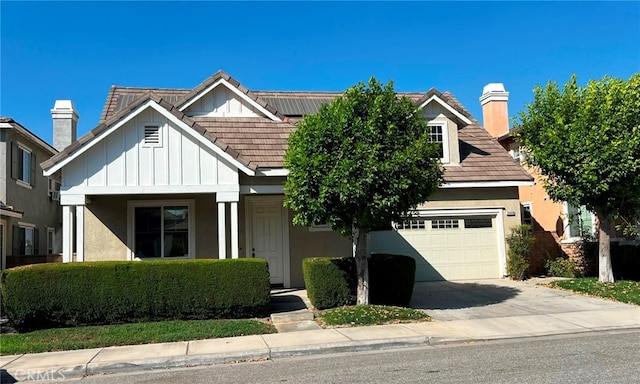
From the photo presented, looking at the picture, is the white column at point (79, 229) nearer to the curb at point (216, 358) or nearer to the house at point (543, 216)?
the curb at point (216, 358)

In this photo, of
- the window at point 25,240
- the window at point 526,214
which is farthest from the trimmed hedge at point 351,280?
the window at point 25,240

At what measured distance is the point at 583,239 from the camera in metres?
16.9

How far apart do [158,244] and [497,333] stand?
9029 millimetres

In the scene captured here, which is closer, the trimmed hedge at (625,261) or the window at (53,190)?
the trimmed hedge at (625,261)

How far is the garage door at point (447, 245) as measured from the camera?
16172 mm

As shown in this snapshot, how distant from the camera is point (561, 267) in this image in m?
16.7

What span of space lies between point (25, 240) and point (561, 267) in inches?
720

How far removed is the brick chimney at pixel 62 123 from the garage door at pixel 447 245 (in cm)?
1337

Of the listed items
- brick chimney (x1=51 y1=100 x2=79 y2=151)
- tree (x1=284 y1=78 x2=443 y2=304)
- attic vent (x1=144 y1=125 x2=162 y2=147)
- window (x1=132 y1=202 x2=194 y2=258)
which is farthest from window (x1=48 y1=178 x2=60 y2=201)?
tree (x1=284 y1=78 x2=443 y2=304)

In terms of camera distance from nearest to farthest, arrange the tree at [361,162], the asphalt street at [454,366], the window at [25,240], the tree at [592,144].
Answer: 1. the asphalt street at [454,366]
2. the tree at [361,162]
3. the tree at [592,144]
4. the window at [25,240]

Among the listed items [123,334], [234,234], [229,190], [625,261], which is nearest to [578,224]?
[625,261]

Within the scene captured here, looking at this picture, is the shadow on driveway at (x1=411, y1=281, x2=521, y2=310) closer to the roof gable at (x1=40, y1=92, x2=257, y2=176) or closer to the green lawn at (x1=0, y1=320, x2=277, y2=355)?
the green lawn at (x1=0, y1=320, x2=277, y2=355)

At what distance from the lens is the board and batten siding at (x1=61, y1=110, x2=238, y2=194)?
12242 mm

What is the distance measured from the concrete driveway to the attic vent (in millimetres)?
7025
